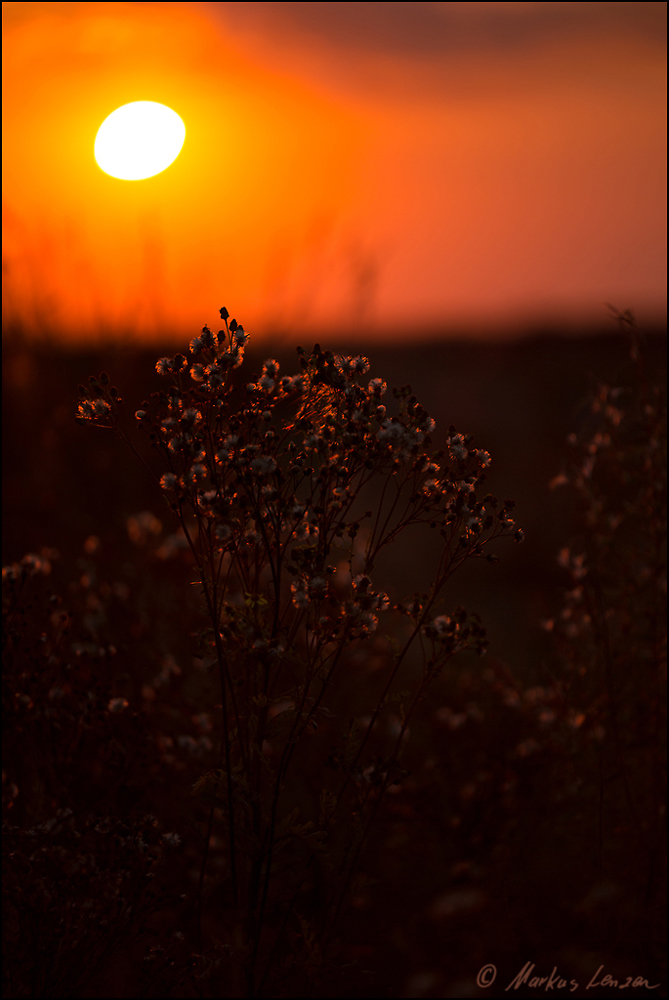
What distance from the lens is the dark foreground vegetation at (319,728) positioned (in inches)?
81.1

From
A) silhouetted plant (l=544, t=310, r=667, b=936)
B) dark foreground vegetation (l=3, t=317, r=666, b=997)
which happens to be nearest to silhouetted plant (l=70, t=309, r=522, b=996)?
dark foreground vegetation (l=3, t=317, r=666, b=997)

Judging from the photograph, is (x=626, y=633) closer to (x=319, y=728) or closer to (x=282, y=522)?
(x=319, y=728)

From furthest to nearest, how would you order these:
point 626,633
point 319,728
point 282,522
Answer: point 319,728
point 626,633
point 282,522

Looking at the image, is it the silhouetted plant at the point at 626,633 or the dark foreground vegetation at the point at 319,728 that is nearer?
the dark foreground vegetation at the point at 319,728

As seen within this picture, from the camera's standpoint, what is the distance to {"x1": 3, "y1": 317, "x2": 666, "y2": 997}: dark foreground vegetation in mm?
2061

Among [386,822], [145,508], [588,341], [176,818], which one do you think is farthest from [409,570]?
[588,341]

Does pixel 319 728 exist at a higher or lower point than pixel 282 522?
lower

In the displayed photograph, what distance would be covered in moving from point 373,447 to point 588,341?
18.5 metres

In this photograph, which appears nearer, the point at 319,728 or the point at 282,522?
the point at 282,522

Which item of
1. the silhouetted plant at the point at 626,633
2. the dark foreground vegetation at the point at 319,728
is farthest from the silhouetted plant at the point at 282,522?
the silhouetted plant at the point at 626,633

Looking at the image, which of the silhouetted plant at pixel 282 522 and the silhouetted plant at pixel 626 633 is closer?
the silhouetted plant at pixel 282 522

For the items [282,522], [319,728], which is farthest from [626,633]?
[282,522]

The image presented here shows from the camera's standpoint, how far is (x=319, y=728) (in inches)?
144

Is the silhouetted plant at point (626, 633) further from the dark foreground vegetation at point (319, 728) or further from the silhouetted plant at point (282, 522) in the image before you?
the silhouetted plant at point (282, 522)
